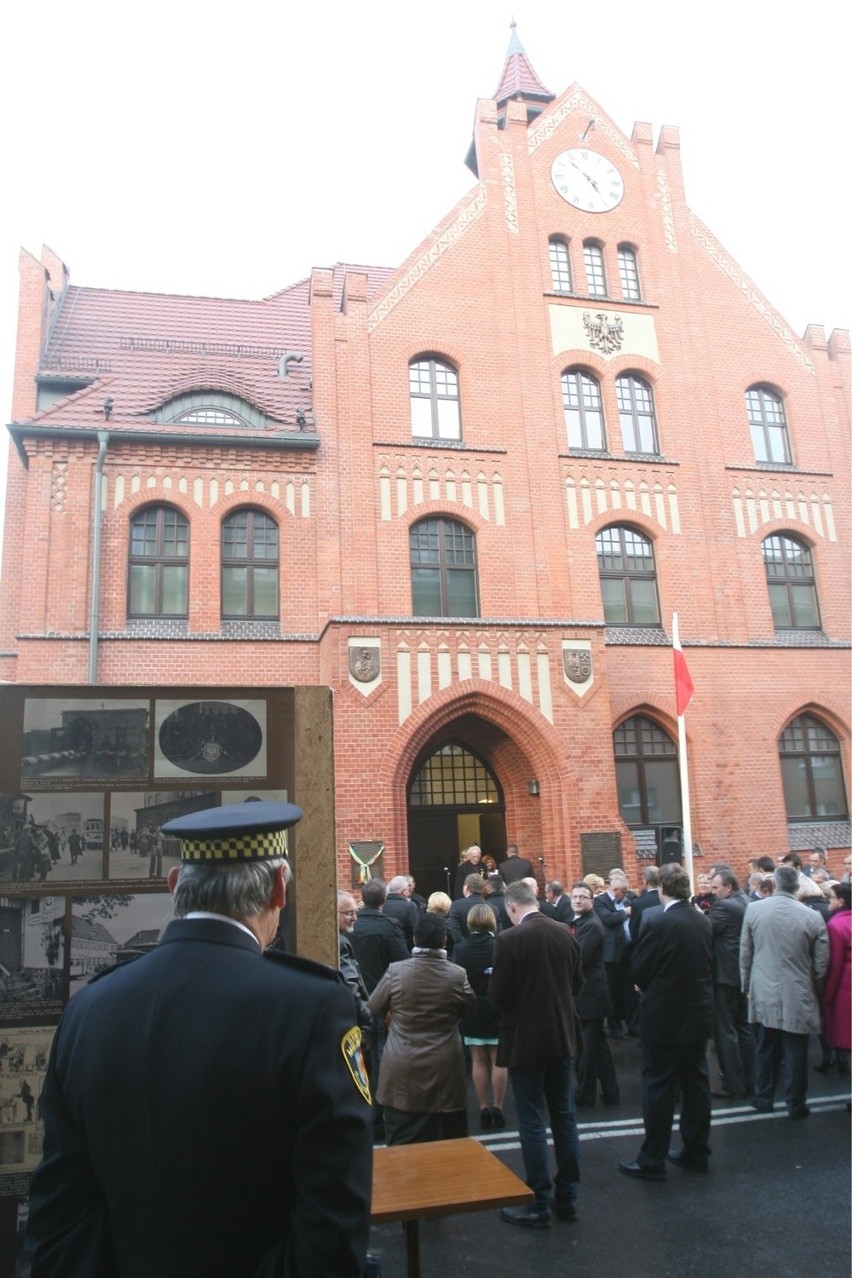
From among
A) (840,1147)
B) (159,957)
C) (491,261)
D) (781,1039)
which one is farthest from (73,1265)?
(491,261)

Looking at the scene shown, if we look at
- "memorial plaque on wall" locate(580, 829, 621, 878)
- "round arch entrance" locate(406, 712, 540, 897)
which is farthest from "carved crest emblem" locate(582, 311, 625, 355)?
"memorial plaque on wall" locate(580, 829, 621, 878)

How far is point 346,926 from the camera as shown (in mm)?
8500

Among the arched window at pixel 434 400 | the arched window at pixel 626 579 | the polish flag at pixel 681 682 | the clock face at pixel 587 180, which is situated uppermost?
the clock face at pixel 587 180

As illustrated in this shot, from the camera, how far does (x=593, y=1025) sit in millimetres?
8031

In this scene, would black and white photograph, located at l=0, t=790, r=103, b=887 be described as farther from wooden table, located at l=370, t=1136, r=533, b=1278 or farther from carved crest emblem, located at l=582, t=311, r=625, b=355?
carved crest emblem, located at l=582, t=311, r=625, b=355

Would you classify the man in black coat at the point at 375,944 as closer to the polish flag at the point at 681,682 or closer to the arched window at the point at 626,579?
the polish flag at the point at 681,682

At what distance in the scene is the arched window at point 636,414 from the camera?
62.4 feet

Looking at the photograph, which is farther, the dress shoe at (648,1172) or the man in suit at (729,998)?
the man in suit at (729,998)

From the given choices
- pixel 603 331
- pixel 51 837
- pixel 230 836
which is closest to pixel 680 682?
pixel 603 331

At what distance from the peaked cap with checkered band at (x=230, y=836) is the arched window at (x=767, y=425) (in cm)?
1933

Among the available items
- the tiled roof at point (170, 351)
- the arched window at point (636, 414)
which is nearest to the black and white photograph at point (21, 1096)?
the tiled roof at point (170, 351)

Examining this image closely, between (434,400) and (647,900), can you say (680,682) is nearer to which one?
(647,900)

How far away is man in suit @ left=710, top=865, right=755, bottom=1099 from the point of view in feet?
26.9

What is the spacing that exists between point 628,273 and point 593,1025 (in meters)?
16.6
